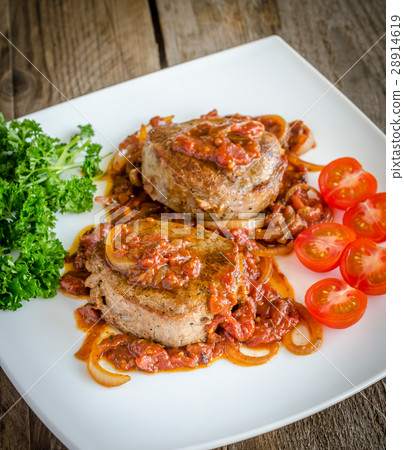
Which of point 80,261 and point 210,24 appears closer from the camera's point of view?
point 80,261

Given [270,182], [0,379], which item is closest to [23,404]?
[0,379]

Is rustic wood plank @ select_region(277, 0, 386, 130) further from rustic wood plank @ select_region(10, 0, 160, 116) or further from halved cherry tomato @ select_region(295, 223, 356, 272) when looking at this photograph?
halved cherry tomato @ select_region(295, 223, 356, 272)

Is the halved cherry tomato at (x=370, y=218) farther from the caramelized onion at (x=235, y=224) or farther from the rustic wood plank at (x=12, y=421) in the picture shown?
the rustic wood plank at (x=12, y=421)

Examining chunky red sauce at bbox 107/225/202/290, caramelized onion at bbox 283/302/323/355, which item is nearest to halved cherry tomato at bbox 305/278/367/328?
caramelized onion at bbox 283/302/323/355

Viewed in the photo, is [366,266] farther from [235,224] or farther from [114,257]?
[114,257]

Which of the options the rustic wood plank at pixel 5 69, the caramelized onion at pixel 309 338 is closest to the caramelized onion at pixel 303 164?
the caramelized onion at pixel 309 338

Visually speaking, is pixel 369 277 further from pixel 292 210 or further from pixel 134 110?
pixel 134 110

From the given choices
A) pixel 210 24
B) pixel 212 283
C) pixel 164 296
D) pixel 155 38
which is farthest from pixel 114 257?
pixel 210 24
